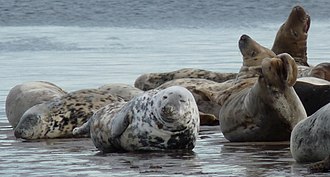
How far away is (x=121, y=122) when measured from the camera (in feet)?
25.3

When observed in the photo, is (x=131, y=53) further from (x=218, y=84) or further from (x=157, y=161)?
(x=157, y=161)

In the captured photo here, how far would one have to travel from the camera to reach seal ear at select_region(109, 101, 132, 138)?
7.72 m

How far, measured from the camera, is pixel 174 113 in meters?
7.43

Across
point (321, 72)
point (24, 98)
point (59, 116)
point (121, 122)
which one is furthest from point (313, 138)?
point (24, 98)

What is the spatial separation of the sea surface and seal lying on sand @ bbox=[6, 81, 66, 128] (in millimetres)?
170

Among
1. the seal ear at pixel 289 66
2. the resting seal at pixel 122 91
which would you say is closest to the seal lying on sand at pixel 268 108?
the seal ear at pixel 289 66

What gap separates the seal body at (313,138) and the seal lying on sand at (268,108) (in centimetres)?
113

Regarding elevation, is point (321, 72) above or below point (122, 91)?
above

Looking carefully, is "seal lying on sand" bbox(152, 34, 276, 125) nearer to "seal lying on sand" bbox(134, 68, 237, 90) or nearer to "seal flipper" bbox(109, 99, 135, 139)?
"seal lying on sand" bbox(134, 68, 237, 90)

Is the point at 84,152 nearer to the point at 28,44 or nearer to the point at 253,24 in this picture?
→ the point at 28,44

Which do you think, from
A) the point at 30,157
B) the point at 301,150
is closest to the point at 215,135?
the point at 30,157

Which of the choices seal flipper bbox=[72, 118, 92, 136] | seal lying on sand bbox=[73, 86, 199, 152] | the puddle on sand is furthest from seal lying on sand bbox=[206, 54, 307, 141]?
seal flipper bbox=[72, 118, 92, 136]

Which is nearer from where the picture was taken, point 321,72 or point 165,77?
point 321,72

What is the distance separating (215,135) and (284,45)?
3.51 metres
